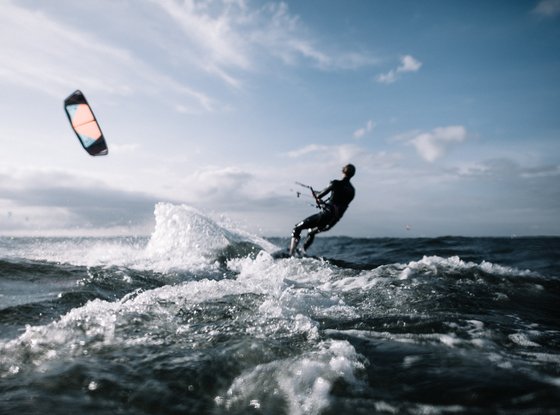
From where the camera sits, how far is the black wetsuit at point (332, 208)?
13.7 meters

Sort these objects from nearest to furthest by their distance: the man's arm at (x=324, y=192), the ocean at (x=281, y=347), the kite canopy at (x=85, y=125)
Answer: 1. the ocean at (x=281, y=347)
2. the kite canopy at (x=85, y=125)
3. the man's arm at (x=324, y=192)

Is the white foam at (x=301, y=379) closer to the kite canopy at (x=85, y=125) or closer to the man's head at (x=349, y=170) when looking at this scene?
the kite canopy at (x=85, y=125)

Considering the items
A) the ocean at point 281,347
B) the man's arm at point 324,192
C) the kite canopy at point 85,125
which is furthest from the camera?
the man's arm at point 324,192

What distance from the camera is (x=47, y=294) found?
7145mm

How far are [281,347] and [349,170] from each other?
10107 millimetres

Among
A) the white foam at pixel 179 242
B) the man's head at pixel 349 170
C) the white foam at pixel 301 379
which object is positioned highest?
the man's head at pixel 349 170

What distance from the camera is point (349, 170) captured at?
1370 cm

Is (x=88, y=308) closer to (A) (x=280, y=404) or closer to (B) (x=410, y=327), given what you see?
(A) (x=280, y=404)

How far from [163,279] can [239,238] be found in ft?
→ 29.7

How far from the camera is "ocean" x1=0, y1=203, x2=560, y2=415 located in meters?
3.23

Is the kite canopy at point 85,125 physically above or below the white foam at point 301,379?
above

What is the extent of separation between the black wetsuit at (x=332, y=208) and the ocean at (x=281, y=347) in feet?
16.7

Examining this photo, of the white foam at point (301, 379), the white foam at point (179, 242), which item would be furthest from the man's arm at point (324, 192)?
the white foam at point (301, 379)

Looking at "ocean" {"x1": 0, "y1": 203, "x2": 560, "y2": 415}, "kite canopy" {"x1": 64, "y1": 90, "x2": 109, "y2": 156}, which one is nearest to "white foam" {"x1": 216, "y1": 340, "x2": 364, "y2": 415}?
"ocean" {"x1": 0, "y1": 203, "x2": 560, "y2": 415}
